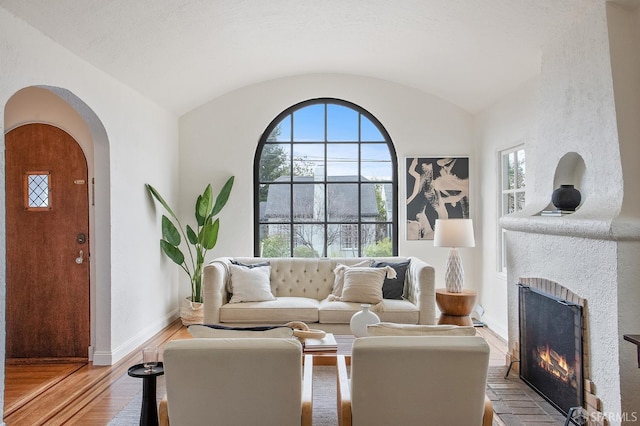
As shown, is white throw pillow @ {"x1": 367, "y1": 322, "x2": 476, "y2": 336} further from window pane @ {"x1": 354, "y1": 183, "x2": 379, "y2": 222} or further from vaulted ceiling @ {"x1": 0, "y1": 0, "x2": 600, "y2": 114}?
window pane @ {"x1": 354, "y1": 183, "x2": 379, "y2": 222}

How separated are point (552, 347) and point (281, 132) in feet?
14.1

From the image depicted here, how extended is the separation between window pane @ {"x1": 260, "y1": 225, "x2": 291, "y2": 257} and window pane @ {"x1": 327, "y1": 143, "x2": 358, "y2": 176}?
948 mm

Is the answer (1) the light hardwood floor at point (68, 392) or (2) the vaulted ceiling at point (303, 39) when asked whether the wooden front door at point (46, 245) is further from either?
(2) the vaulted ceiling at point (303, 39)

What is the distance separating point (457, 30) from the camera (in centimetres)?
433

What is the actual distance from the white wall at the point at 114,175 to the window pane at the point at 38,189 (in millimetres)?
486

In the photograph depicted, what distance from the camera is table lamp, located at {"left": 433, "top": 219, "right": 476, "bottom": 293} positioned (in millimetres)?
5320

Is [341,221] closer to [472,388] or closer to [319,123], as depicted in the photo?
[319,123]

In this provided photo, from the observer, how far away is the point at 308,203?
6.73 m

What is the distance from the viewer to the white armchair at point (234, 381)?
2.13 meters

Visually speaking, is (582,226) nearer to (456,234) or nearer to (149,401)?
(456,234)

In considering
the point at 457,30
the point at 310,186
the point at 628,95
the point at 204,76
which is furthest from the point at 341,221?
the point at 628,95

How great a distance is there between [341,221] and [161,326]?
98.7 inches

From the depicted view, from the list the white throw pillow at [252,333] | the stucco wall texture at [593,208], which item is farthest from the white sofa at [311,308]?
the white throw pillow at [252,333]

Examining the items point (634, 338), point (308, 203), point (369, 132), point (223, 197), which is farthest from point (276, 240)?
point (634, 338)
